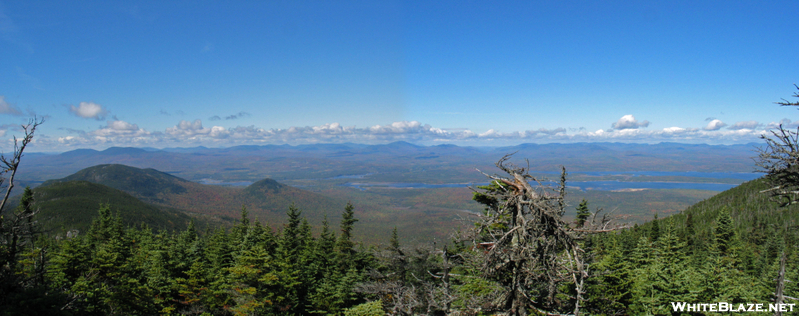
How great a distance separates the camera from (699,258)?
3872cm

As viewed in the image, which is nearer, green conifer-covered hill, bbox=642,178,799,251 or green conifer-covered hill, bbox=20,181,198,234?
green conifer-covered hill, bbox=642,178,799,251

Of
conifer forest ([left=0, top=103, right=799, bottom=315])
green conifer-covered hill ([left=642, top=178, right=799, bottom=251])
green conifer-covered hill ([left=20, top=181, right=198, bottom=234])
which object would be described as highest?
conifer forest ([left=0, top=103, right=799, bottom=315])

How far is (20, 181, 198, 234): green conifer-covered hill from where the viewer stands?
474ft

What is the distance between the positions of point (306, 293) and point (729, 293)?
1269 inches

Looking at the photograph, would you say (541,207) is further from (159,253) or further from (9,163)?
(159,253)

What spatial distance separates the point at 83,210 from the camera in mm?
161000

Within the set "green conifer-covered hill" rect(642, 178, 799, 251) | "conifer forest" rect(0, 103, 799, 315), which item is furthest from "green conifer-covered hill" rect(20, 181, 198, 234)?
"green conifer-covered hill" rect(642, 178, 799, 251)

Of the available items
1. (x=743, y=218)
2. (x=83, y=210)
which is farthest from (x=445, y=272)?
(x=83, y=210)

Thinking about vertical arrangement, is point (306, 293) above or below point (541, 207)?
below

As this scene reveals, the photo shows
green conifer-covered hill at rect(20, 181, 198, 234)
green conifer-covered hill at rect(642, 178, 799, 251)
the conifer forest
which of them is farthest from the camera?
green conifer-covered hill at rect(20, 181, 198, 234)

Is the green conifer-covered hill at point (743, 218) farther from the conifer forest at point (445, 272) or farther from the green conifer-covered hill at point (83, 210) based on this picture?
the green conifer-covered hill at point (83, 210)

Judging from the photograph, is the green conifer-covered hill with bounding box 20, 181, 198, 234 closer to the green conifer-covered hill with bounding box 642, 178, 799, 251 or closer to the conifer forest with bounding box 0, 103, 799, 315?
the conifer forest with bounding box 0, 103, 799, 315

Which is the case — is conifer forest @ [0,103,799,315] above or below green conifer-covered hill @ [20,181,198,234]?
above

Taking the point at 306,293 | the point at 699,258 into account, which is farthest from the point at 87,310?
the point at 699,258
